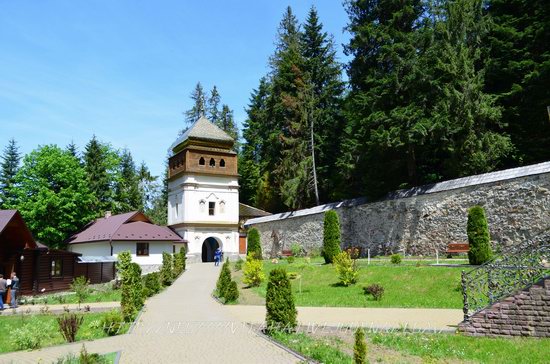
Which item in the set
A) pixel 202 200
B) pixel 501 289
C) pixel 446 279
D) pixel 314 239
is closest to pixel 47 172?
pixel 202 200

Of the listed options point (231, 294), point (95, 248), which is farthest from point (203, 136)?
point (231, 294)

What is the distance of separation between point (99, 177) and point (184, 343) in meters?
42.2

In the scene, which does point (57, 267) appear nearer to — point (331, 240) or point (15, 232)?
point (15, 232)

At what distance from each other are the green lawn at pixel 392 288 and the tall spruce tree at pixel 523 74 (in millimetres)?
12039

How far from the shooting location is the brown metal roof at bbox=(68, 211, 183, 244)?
35531 millimetres

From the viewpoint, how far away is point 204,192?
4231 cm

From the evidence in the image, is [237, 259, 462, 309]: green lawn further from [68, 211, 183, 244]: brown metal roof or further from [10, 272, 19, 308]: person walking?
[68, 211, 183, 244]: brown metal roof

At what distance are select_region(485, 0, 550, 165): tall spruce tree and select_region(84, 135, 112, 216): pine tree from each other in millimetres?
37345

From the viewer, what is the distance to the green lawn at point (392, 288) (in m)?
15.9

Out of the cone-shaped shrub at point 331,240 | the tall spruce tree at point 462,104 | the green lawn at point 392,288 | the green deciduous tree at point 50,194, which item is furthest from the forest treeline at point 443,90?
the green deciduous tree at point 50,194

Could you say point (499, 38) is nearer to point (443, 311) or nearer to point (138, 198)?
point (443, 311)

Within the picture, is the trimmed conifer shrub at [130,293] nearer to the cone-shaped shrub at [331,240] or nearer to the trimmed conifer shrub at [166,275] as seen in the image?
the trimmed conifer shrub at [166,275]

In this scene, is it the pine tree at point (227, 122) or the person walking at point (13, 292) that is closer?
the person walking at point (13, 292)

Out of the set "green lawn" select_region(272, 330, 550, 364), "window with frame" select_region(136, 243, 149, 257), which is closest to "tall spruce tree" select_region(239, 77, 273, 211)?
"window with frame" select_region(136, 243, 149, 257)
